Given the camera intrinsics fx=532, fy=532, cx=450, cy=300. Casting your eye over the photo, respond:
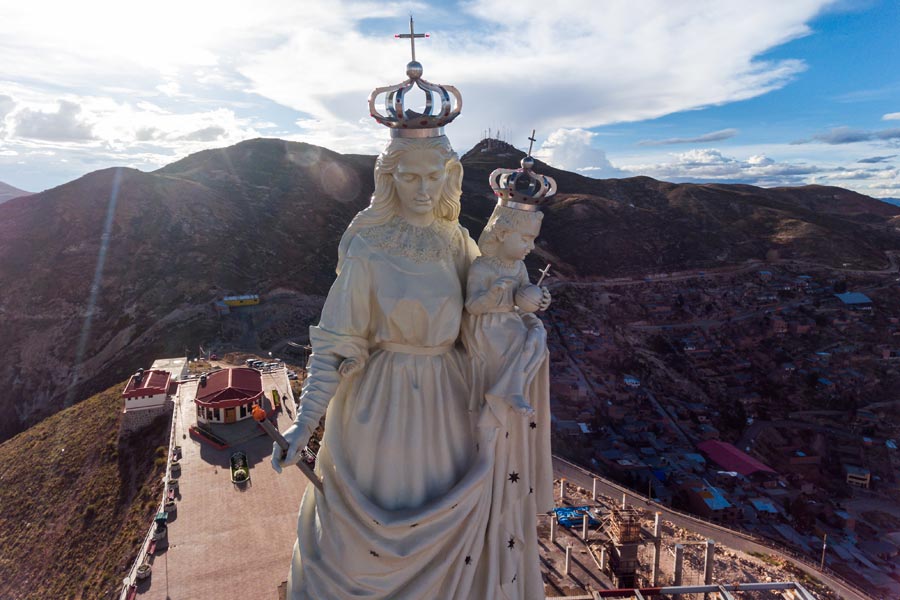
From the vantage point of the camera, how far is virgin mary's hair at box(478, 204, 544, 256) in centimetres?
396

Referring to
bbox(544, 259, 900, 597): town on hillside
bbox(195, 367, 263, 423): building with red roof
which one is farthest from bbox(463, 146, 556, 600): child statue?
bbox(544, 259, 900, 597): town on hillside

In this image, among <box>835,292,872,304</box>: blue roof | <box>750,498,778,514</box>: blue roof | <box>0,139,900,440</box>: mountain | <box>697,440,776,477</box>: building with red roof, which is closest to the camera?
<box>750,498,778,514</box>: blue roof

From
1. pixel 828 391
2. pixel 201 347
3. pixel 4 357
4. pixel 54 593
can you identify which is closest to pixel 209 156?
pixel 4 357

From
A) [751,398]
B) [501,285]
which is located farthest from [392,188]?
[751,398]

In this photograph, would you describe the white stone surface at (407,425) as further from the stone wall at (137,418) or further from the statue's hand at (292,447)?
the stone wall at (137,418)

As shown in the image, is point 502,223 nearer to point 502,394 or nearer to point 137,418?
point 502,394

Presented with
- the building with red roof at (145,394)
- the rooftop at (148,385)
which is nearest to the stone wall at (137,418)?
the building with red roof at (145,394)

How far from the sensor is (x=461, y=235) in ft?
14.3

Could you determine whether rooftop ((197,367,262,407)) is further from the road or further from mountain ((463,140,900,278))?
mountain ((463,140,900,278))

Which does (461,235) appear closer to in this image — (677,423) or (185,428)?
(185,428)

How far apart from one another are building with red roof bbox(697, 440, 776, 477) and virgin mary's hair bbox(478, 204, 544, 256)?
30075mm

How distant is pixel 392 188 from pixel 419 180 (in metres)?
0.25

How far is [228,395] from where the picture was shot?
16.3m

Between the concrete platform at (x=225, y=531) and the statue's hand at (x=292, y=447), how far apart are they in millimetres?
6957
